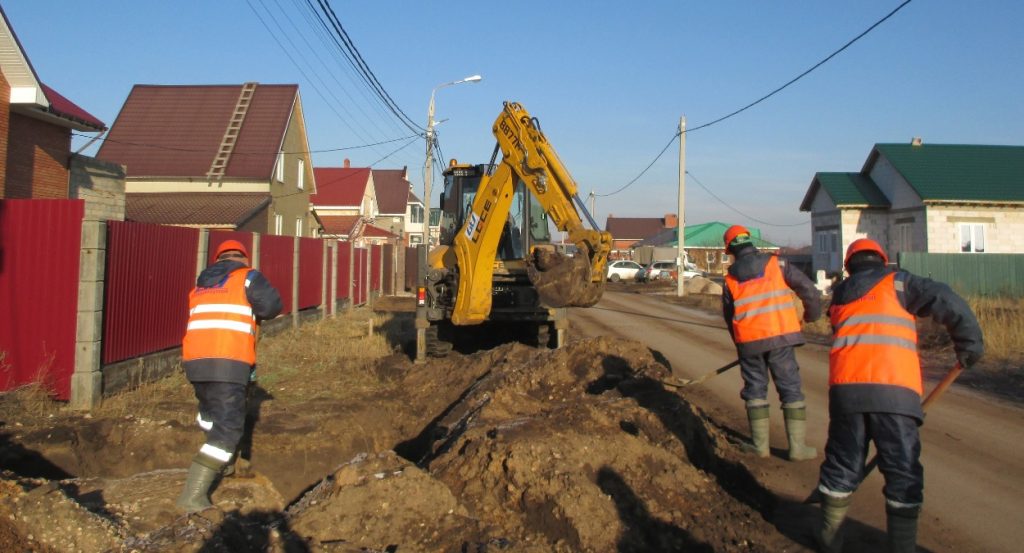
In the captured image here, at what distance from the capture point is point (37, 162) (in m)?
17.1

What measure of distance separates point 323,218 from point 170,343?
41.2 m

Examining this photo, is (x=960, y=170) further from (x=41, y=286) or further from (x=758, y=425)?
(x=41, y=286)

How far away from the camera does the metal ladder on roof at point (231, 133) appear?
30.2 metres

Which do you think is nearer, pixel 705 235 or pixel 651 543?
pixel 651 543

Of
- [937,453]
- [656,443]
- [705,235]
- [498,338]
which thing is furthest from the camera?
[705,235]

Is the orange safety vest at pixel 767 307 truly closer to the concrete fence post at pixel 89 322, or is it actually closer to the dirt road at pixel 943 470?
the dirt road at pixel 943 470

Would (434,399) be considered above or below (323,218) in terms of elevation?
below

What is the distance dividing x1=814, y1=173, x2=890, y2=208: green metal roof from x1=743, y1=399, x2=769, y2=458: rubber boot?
30.8 metres

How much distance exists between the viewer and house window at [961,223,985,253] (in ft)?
103

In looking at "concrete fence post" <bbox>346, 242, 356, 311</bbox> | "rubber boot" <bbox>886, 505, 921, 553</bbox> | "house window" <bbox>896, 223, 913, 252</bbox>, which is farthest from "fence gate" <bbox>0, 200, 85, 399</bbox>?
"house window" <bbox>896, 223, 913, 252</bbox>

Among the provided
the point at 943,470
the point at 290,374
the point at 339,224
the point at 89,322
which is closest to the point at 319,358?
the point at 290,374

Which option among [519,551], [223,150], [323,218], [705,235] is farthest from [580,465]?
[705,235]

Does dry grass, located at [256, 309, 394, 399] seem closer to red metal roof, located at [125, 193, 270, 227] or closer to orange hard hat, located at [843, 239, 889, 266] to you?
orange hard hat, located at [843, 239, 889, 266]

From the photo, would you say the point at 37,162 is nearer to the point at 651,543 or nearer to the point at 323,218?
the point at 651,543
